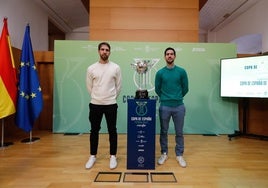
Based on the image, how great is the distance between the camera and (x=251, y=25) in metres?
6.21

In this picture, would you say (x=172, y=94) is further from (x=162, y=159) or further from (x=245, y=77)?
(x=245, y=77)

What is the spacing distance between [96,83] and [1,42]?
2.00 meters

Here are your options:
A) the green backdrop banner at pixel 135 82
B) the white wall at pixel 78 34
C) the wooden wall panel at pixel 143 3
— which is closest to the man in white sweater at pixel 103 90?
the green backdrop banner at pixel 135 82

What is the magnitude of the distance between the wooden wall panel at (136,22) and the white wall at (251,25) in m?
2.02

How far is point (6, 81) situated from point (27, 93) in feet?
1.32

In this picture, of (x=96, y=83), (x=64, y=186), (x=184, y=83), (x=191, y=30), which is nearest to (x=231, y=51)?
(x=191, y=30)

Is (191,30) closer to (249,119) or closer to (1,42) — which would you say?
(249,119)

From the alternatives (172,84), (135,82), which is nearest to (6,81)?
(135,82)

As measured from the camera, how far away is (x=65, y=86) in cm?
450

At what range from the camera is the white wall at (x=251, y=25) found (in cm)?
559

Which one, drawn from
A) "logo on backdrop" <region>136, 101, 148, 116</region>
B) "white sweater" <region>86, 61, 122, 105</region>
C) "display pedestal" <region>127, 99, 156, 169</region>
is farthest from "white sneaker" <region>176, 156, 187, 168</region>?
"white sweater" <region>86, 61, 122, 105</region>

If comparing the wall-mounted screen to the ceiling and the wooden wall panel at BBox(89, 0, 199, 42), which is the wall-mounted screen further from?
the ceiling

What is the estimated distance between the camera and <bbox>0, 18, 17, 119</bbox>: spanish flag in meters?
3.40

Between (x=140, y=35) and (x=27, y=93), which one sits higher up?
(x=140, y=35)
